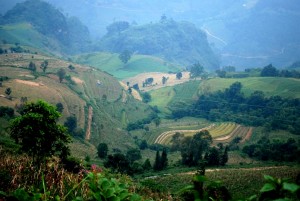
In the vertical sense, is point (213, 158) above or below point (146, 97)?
below

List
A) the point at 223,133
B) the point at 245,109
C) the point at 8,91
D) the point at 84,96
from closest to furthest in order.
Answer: the point at 8,91 < the point at 223,133 < the point at 84,96 < the point at 245,109

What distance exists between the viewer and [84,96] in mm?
121500

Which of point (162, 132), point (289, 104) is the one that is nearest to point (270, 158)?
point (162, 132)

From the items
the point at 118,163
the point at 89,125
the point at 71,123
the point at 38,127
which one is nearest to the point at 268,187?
the point at 38,127

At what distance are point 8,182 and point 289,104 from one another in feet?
442

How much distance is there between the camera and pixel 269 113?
Result: 424 feet

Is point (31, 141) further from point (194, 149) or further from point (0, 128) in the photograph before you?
point (194, 149)

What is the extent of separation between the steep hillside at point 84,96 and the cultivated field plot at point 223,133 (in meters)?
13.3

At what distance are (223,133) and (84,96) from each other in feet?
183

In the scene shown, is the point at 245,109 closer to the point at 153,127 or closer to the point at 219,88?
the point at 219,88

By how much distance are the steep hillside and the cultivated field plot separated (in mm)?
13270

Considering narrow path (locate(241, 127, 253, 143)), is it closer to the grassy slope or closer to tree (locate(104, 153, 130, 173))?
the grassy slope

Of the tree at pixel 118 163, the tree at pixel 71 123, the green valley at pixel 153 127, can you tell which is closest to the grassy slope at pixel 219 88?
the green valley at pixel 153 127

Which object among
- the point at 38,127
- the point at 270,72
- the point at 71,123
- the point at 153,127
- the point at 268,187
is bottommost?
the point at 153,127
